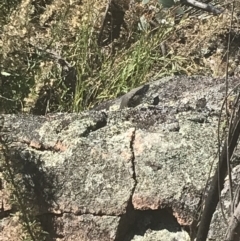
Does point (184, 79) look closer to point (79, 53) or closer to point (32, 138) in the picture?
point (32, 138)

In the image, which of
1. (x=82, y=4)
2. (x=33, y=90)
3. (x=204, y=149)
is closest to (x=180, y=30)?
(x=82, y=4)

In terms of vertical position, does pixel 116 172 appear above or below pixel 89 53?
below

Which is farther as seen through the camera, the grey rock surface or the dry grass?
the dry grass

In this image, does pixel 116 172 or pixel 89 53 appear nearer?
pixel 116 172

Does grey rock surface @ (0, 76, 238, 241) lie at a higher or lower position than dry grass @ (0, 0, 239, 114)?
lower

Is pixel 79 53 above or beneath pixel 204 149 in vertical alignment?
above
